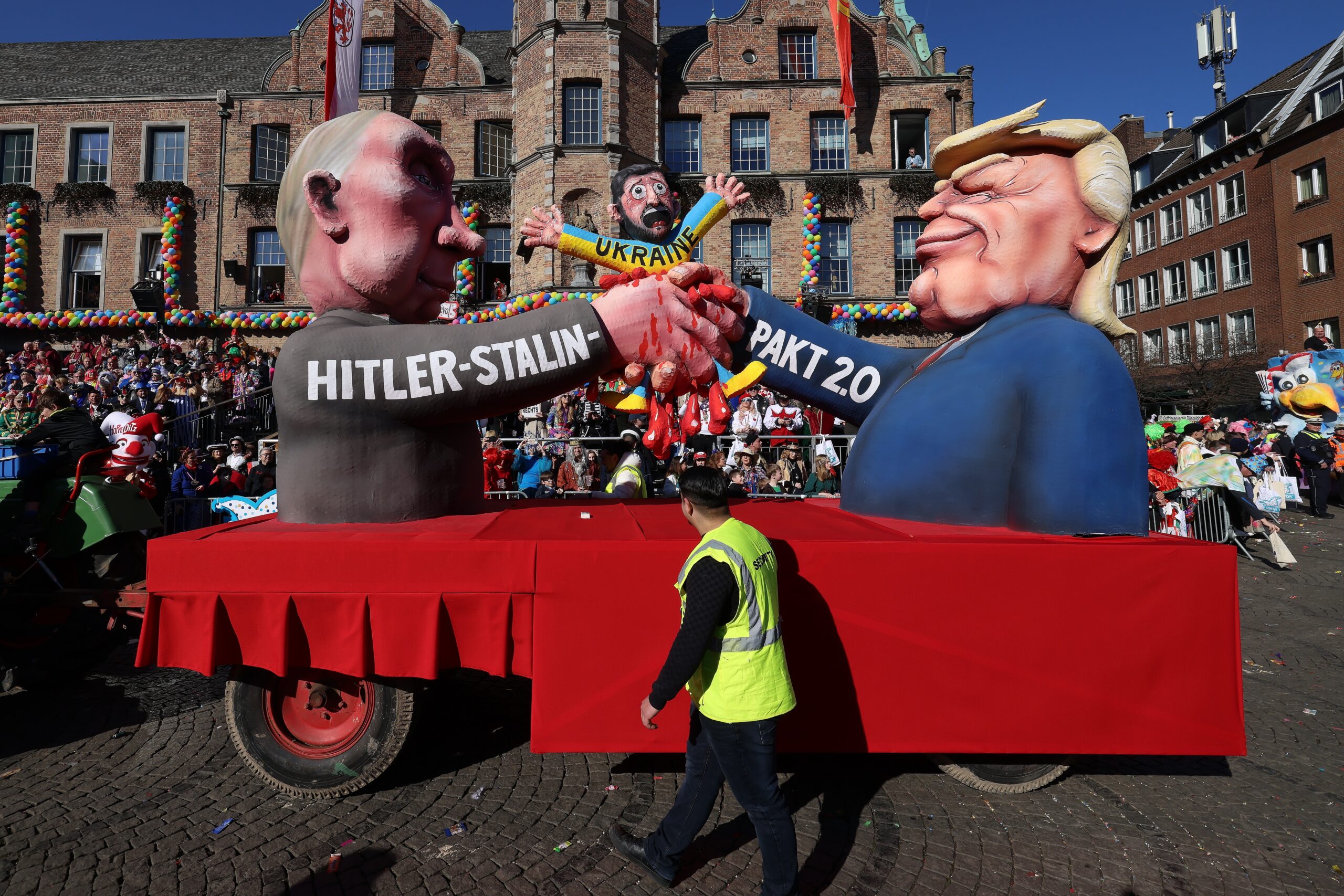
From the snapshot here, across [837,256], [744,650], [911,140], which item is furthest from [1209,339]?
[744,650]

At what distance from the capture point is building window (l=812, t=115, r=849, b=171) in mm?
21281

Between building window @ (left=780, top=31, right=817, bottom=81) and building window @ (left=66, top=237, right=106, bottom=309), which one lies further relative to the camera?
building window @ (left=66, top=237, right=106, bottom=309)

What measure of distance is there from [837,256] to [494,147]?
36.5 feet

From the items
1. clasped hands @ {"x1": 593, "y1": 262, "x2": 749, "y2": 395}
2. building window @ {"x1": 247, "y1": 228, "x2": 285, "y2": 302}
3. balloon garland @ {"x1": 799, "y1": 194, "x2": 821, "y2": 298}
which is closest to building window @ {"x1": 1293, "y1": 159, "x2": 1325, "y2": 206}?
balloon garland @ {"x1": 799, "y1": 194, "x2": 821, "y2": 298}

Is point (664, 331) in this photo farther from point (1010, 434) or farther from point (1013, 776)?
point (1013, 776)

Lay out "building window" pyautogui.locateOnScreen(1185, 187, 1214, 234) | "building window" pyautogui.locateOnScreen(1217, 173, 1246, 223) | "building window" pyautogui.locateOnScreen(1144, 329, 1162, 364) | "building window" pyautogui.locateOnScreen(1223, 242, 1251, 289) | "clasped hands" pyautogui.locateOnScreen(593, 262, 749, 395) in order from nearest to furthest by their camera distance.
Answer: "clasped hands" pyautogui.locateOnScreen(593, 262, 749, 395) < "building window" pyautogui.locateOnScreen(1223, 242, 1251, 289) < "building window" pyautogui.locateOnScreen(1217, 173, 1246, 223) < "building window" pyautogui.locateOnScreen(1185, 187, 1214, 234) < "building window" pyautogui.locateOnScreen(1144, 329, 1162, 364)

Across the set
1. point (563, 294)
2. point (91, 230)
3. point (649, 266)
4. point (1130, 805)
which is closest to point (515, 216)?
point (563, 294)

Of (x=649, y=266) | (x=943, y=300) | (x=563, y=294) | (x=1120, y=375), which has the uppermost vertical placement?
(x=563, y=294)

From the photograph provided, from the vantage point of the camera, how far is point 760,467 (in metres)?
9.58

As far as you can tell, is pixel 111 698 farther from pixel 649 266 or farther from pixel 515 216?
pixel 515 216

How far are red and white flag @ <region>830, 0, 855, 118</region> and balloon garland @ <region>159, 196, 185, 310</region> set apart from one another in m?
20.1

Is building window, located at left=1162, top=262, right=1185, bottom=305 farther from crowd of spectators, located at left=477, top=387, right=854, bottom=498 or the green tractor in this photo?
the green tractor

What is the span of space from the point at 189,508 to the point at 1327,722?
34.3 ft

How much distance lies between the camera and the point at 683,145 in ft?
70.5
